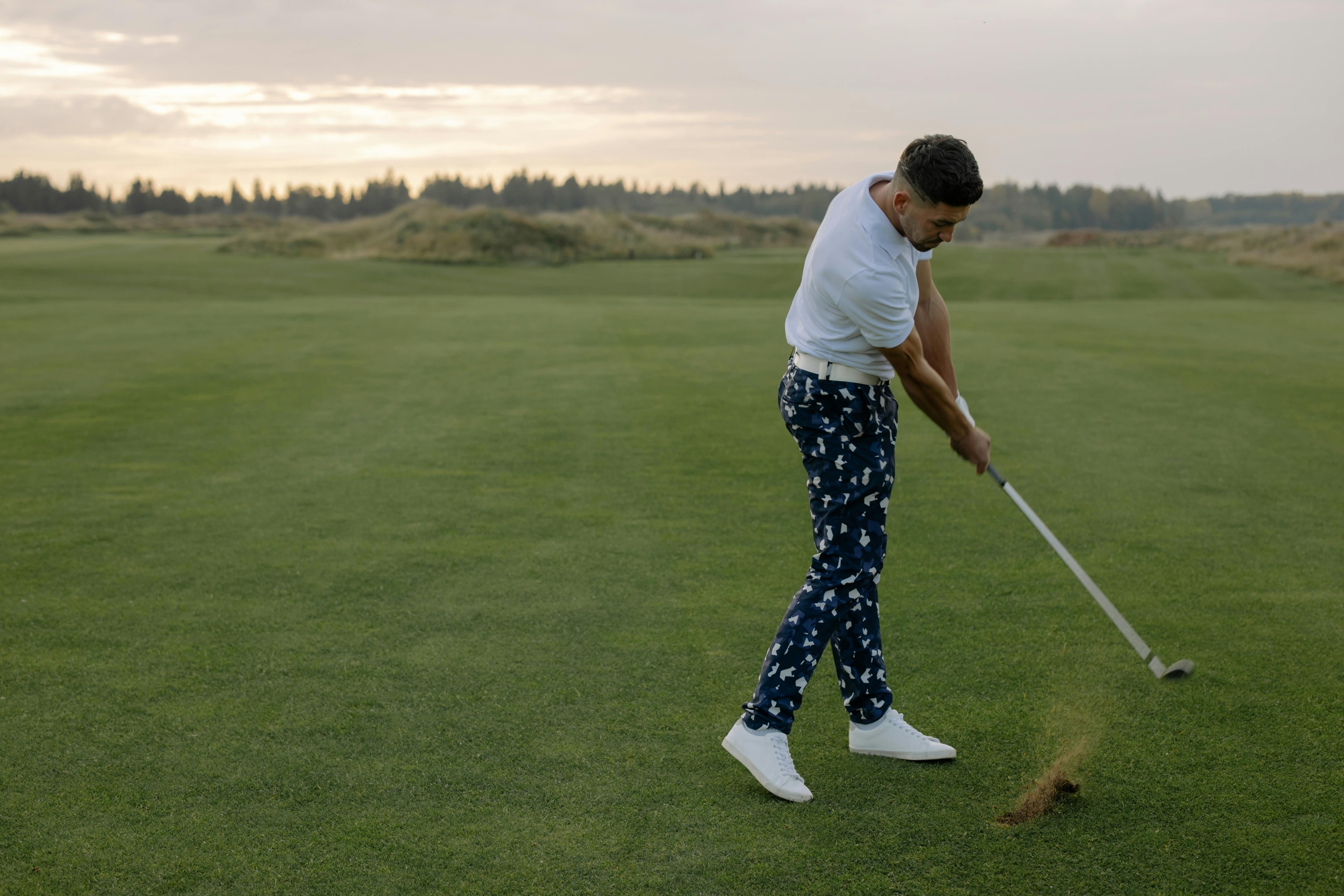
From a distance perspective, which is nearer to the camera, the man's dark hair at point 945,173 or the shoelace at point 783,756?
the man's dark hair at point 945,173

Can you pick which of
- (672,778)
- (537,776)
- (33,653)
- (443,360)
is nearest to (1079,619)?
(672,778)

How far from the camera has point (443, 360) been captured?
13.3m

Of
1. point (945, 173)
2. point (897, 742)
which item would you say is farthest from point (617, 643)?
point (945, 173)

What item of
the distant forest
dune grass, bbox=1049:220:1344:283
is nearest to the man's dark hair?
dune grass, bbox=1049:220:1344:283

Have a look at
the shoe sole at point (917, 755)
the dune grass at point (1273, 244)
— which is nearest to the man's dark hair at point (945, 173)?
the shoe sole at point (917, 755)

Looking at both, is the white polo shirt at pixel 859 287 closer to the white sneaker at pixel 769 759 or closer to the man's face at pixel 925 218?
the man's face at pixel 925 218

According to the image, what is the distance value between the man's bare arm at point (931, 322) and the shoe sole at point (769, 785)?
55.9 inches

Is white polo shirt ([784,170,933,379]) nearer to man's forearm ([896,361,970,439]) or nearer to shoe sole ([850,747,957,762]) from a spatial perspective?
man's forearm ([896,361,970,439])

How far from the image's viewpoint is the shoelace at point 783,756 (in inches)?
132

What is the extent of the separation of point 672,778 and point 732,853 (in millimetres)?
438

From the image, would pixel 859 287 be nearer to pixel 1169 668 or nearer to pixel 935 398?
pixel 935 398

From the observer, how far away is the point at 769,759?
3377mm

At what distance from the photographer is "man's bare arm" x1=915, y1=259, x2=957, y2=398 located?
3.57 meters

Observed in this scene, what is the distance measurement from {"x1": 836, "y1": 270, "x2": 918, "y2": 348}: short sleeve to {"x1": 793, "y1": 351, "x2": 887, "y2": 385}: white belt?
152 mm
